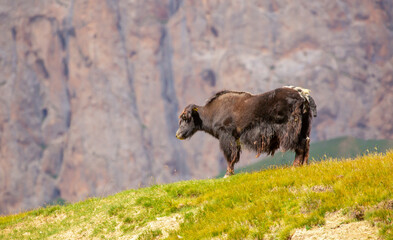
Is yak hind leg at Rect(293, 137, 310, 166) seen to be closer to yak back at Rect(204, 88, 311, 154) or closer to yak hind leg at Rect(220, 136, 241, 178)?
yak back at Rect(204, 88, 311, 154)

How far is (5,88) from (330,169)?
16533cm

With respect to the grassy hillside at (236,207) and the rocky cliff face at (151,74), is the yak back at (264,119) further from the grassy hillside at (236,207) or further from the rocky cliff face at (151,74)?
the rocky cliff face at (151,74)

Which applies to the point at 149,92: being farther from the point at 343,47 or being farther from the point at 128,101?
the point at 343,47

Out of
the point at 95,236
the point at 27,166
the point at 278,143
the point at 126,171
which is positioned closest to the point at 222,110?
the point at 278,143

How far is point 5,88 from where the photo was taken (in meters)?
164

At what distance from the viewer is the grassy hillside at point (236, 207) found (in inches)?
413

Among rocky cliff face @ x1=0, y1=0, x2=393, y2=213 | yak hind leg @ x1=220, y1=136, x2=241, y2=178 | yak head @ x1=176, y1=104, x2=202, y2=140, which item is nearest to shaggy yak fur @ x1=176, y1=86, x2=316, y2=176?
yak hind leg @ x1=220, y1=136, x2=241, y2=178

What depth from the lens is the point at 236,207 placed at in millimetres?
12227

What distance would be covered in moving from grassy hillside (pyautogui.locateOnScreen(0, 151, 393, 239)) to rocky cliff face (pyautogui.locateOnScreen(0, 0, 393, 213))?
143 metres

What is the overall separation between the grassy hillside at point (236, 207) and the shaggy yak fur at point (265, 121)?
58.7 inches

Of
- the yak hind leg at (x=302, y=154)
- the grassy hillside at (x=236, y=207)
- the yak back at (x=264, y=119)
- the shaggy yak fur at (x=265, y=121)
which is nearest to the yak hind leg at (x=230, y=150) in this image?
the shaggy yak fur at (x=265, y=121)

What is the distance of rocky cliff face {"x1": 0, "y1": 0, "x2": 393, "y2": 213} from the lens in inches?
6358

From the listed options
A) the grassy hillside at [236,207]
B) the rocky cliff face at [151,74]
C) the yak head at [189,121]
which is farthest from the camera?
the rocky cliff face at [151,74]

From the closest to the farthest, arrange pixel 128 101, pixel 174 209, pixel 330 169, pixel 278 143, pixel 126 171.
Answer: pixel 330 169, pixel 174 209, pixel 278 143, pixel 126 171, pixel 128 101
